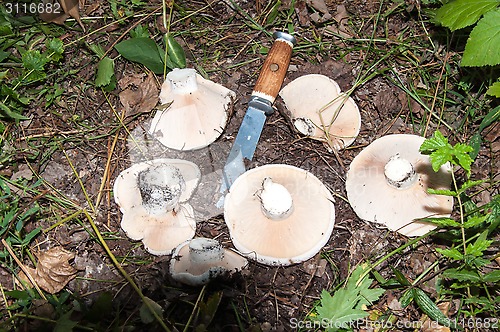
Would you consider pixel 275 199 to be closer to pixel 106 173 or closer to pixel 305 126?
pixel 305 126

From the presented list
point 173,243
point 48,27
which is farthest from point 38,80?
point 173,243

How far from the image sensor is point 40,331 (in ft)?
7.46

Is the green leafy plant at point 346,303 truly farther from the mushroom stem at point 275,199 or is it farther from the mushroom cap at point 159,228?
the mushroom cap at point 159,228

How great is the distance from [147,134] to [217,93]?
469 millimetres

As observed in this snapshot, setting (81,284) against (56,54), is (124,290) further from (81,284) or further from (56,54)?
(56,54)

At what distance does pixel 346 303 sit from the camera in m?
2.21

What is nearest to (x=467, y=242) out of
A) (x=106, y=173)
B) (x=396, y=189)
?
(x=396, y=189)

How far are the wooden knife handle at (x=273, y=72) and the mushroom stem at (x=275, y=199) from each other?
0.53 m

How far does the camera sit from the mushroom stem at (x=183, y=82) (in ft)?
8.29

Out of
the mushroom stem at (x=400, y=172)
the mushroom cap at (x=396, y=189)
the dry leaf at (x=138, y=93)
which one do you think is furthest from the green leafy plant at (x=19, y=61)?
the mushroom stem at (x=400, y=172)

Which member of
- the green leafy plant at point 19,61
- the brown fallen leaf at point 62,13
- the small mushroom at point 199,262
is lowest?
the small mushroom at point 199,262

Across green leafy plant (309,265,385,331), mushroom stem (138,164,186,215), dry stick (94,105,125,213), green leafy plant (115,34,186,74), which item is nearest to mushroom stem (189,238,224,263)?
mushroom stem (138,164,186,215)

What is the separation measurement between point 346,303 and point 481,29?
57.1 inches

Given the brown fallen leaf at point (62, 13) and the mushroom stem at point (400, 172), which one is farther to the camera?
the brown fallen leaf at point (62, 13)
